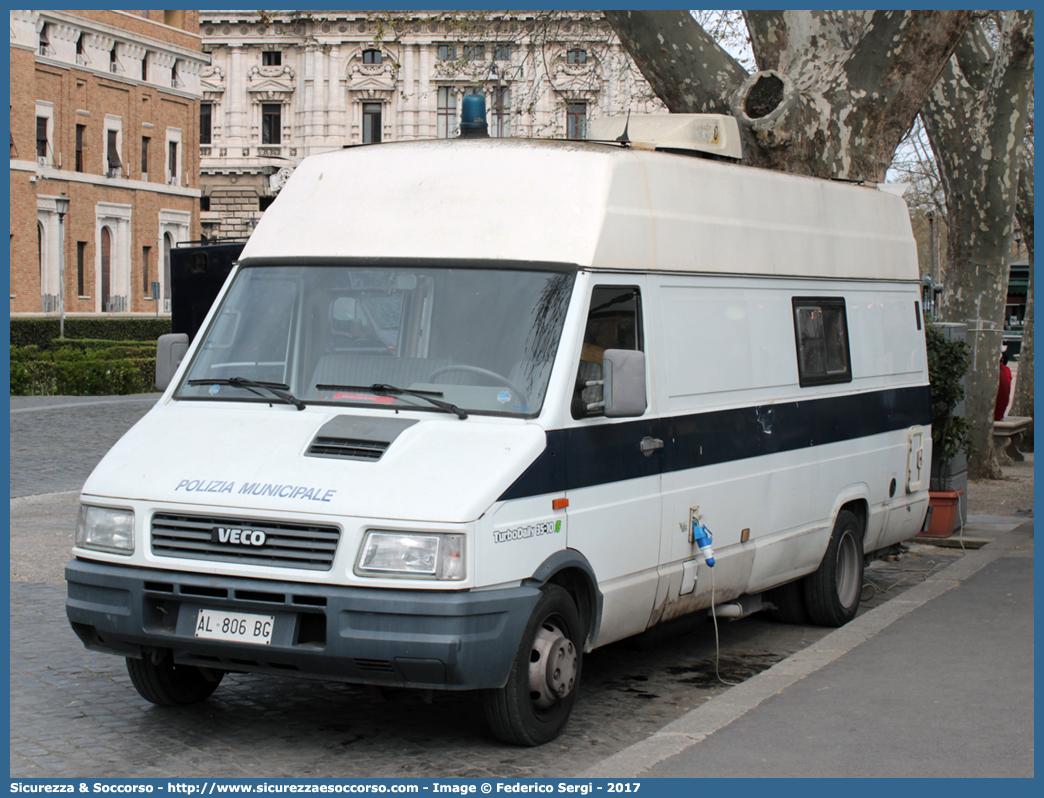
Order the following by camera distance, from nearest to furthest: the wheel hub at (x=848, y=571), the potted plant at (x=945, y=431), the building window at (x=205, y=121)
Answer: the wheel hub at (x=848, y=571), the potted plant at (x=945, y=431), the building window at (x=205, y=121)

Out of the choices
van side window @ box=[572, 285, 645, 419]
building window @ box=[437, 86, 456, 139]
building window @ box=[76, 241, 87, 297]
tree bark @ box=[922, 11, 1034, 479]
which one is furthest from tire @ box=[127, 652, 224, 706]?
building window @ box=[437, 86, 456, 139]

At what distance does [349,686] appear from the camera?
7445 mm

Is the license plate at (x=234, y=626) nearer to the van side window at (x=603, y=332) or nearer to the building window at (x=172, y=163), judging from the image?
the van side window at (x=603, y=332)

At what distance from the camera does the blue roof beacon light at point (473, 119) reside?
8047 millimetres

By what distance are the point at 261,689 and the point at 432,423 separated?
2.07 m

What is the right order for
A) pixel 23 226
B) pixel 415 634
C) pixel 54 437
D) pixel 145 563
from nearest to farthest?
pixel 415 634 → pixel 145 563 → pixel 54 437 → pixel 23 226

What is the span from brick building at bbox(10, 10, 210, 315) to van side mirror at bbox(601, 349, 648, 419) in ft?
179

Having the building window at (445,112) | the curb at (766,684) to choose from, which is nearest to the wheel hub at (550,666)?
the curb at (766,684)

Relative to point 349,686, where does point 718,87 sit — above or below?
above

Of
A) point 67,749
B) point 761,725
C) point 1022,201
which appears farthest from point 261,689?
point 1022,201

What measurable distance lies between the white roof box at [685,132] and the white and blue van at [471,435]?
0.03m

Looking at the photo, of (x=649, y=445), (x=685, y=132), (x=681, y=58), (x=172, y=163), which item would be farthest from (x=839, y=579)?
(x=172, y=163)

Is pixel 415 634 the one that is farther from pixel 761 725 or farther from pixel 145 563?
pixel 761 725

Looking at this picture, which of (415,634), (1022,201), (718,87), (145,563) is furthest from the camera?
(1022,201)
